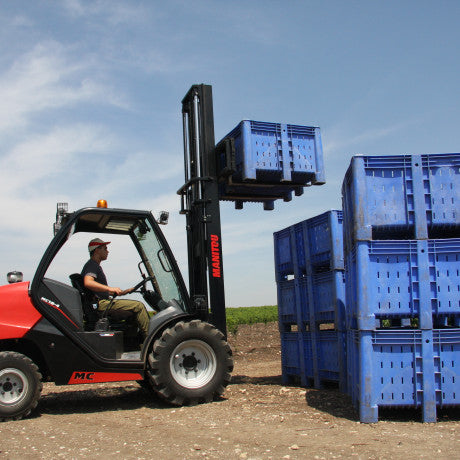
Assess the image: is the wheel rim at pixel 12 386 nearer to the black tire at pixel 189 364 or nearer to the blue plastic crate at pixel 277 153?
the black tire at pixel 189 364

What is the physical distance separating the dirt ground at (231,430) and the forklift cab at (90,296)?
824 millimetres

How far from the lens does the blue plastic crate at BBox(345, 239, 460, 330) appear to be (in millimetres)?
5438

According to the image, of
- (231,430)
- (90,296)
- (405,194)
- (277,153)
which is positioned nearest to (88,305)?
(90,296)

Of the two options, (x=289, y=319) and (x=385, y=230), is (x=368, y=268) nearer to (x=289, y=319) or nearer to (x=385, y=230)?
(x=385, y=230)

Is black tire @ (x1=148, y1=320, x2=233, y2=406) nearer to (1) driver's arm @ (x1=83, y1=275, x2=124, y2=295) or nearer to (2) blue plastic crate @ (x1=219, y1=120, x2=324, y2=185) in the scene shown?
(1) driver's arm @ (x1=83, y1=275, x2=124, y2=295)

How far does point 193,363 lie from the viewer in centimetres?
658

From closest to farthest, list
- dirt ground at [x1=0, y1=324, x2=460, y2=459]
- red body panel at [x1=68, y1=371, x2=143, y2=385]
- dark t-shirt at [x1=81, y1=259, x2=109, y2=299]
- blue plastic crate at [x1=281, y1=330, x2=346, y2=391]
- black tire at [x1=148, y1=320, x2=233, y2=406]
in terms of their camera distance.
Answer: dirt ground at [x1=0, y1=324, x2=460, y2=459]
red body panel at [x1=68, y1=371, x2=143, y2=385]
black tire at [x1=148, y1=320, x2=233, y2=406]
dark t-shirt at [x1=81, y1=259, x2=109, y2=299]
blue plastic crate at [x1=281, y1=330, x2=346, y2=391]

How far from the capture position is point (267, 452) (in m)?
4.45

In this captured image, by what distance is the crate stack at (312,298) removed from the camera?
7.16 meters

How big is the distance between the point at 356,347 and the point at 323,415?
2.50 feet

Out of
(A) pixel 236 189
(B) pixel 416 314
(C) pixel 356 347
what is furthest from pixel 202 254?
(B) pixel 416 314

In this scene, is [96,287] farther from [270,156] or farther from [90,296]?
[270,156]

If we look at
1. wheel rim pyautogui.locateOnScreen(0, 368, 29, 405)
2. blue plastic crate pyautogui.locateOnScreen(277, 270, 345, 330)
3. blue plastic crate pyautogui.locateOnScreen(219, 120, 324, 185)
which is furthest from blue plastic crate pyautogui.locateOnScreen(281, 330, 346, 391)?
wheel rim pyautogui.locateOnScreen(0, 368, 29, 405)

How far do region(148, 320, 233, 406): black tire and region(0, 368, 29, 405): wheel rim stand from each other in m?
1.32
